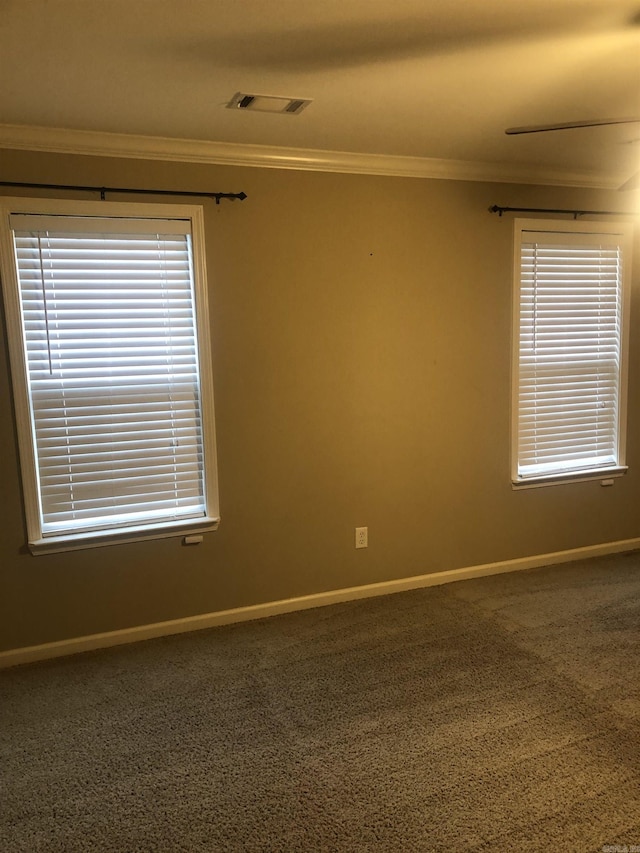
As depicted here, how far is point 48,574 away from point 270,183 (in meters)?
2.24

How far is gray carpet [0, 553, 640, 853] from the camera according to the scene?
6.56ft

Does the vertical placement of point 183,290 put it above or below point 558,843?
above

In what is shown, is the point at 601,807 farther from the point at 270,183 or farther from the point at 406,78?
the point at 270,183

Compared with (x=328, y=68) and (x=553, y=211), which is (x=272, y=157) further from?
(x=553, y=211)

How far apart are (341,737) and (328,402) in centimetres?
173

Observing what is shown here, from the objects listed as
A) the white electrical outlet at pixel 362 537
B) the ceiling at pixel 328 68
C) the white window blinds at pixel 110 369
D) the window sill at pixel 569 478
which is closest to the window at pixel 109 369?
the white window blinds at pixel 110 369

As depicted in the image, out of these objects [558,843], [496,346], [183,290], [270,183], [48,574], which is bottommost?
[558,843]

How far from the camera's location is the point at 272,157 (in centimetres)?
327

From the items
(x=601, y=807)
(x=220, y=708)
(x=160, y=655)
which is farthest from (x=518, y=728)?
(x=160, y=655)

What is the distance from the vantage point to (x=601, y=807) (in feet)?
6.74

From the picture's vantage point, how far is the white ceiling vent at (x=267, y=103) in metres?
2.54

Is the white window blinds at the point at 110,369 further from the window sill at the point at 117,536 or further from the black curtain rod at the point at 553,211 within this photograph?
the black curtain rod at the point at 553,211

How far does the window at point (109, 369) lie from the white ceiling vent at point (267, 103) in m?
0.68

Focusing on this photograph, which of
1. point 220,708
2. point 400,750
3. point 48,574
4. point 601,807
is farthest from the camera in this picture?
point 48,574
